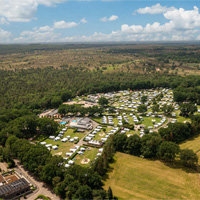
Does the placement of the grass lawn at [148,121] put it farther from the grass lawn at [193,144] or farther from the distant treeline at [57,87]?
the distant treeline at [57,87]

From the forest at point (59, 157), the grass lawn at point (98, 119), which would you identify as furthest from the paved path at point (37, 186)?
the grass lawn at point (98, 119)

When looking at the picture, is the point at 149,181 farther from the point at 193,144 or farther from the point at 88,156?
the point at 193,144

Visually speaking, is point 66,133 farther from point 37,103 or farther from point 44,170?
point 37,103

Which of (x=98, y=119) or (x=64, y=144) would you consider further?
(x=98, y=119)

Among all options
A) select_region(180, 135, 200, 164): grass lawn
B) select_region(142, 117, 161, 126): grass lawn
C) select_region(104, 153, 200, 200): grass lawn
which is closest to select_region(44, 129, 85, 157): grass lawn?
select_region(104, 153, 200, 200): grass lawn

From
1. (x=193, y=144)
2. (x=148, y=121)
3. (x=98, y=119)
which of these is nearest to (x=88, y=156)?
A: (x=98, y=119)

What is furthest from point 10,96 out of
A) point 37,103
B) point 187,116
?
point 187,116

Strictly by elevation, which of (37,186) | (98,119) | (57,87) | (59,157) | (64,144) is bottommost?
(37,186)

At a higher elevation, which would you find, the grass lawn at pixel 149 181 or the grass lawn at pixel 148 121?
the grass lawn at pixel 148 121

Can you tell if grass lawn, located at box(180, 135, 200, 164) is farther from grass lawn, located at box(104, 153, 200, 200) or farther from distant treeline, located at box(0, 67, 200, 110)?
distant treeline, located at box(0, 67, 200, 110)
